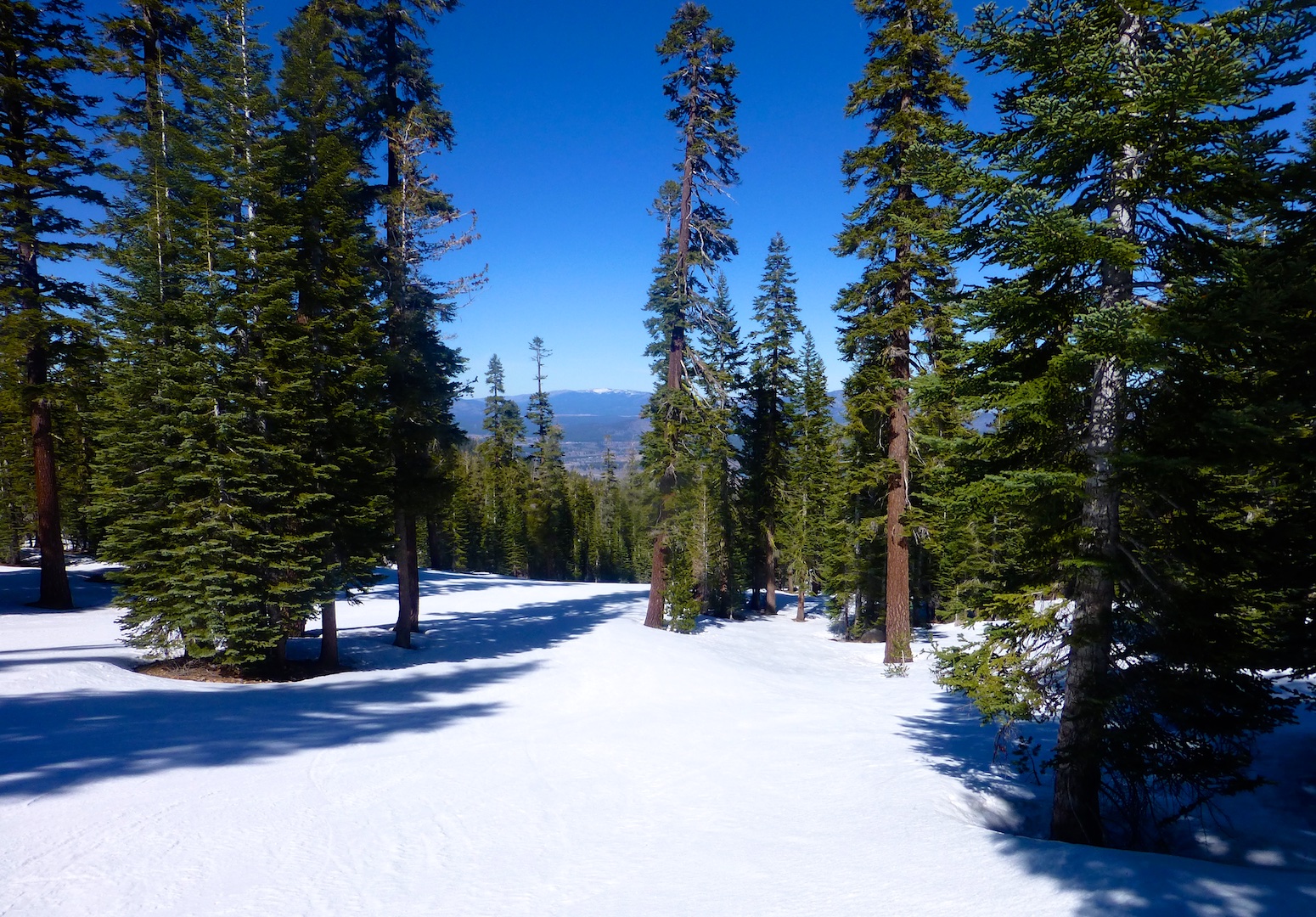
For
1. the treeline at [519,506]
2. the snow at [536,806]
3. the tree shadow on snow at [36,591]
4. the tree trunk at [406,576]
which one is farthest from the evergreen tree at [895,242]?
the treeline at [519,506]

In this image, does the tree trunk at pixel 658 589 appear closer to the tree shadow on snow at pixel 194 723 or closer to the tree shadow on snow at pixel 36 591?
the tree shadow on snow at pixel 194 723

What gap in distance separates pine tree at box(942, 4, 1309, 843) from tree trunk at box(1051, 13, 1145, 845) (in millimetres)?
18

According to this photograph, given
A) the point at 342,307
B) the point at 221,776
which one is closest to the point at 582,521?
the point at 342,307

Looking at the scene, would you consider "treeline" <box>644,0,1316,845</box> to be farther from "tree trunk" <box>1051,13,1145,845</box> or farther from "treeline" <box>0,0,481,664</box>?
"treeline" <box>0,0,481,664</box>

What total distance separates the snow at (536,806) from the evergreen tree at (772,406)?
17.9 metres

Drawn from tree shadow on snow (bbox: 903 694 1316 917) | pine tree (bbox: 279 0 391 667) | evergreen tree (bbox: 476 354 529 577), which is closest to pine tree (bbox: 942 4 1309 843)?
tree shadow on snow (bbox: 903 694 1316 917)

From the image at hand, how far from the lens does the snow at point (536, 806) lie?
4.50 m

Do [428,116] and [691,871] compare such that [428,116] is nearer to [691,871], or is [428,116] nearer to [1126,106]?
[1126,106]

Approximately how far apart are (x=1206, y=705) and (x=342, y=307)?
1572 centimetres

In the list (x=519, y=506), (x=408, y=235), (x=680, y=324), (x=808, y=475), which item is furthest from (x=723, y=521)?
(x=519, y=506)

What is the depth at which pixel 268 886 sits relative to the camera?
448 centimetres

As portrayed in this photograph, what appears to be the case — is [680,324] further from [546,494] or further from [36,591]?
[546,494]

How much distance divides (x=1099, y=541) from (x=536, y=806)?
260 inches

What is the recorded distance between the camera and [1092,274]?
6.26 m
